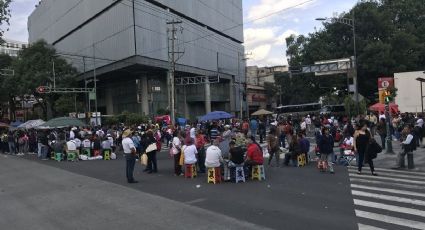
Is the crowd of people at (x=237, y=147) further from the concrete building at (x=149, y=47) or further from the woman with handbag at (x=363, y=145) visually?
the concrete building at (x=149, y=47)

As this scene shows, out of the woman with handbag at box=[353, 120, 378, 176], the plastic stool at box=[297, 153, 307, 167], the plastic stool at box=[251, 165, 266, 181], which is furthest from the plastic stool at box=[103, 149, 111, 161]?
the woman with handbag at box=[353, 120, 378, 176]

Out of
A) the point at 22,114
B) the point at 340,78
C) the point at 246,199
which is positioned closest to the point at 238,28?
the point at 340,78

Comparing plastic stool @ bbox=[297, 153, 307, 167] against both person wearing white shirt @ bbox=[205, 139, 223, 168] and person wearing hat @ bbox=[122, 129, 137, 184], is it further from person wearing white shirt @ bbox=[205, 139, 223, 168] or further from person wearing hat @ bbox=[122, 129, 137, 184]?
person wearing hat @ bbox=[122, 129, 137, 184]

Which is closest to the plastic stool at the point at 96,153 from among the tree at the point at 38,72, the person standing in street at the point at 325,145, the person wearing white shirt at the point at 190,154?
the person wearing white shirt at the point at 190,154

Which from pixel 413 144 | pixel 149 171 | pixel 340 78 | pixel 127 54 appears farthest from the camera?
pixel 340 78

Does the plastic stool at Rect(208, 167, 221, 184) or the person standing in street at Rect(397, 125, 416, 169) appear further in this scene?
the person standing in street at Rect(397, 125, 416, 169)

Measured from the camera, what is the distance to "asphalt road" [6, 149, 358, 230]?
938cm

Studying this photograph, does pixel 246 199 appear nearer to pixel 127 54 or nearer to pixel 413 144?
pixel 413 144

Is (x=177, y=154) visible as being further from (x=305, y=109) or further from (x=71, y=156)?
(x=305, y=109)

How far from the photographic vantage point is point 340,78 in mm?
64438

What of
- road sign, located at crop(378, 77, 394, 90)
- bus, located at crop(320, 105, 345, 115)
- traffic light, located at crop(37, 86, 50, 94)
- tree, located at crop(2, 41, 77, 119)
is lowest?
bus, located at crop(320, 105, 345, 115)

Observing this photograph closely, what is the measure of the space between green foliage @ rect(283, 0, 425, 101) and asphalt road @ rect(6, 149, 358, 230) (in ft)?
141

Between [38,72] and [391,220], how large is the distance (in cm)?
6140

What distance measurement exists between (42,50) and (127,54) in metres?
18.1
